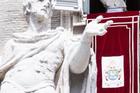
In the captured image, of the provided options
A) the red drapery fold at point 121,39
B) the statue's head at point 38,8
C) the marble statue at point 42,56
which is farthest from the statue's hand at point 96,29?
the red drapery fold at point 121,39

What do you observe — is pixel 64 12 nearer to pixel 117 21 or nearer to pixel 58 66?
pixel 117 21

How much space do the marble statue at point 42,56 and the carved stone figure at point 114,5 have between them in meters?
7.60

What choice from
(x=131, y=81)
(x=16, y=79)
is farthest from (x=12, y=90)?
(x=131, y=81)

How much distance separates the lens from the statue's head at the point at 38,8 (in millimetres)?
11539

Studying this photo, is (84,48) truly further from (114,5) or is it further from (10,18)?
(114,5)

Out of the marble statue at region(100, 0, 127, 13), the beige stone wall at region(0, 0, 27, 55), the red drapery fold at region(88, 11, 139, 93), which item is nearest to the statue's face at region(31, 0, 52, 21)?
the beige stone wall at region(0, 0, 27, 55)

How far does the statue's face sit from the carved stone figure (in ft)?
24.7

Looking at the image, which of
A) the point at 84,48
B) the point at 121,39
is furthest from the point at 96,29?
the point at 121,39

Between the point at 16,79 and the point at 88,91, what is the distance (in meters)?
0.77

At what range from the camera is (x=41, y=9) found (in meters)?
11.5

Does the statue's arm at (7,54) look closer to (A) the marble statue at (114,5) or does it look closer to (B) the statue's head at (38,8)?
(B) the statue's head at (38,8)

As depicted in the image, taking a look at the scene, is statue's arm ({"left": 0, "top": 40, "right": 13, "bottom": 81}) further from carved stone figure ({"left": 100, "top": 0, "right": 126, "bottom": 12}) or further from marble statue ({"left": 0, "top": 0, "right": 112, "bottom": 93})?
carved stone figure ({"left": 100, "top": 0, "right": 126, "bottom": 12})

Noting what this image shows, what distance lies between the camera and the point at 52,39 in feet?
37.4

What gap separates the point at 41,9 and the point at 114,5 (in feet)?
25.8
